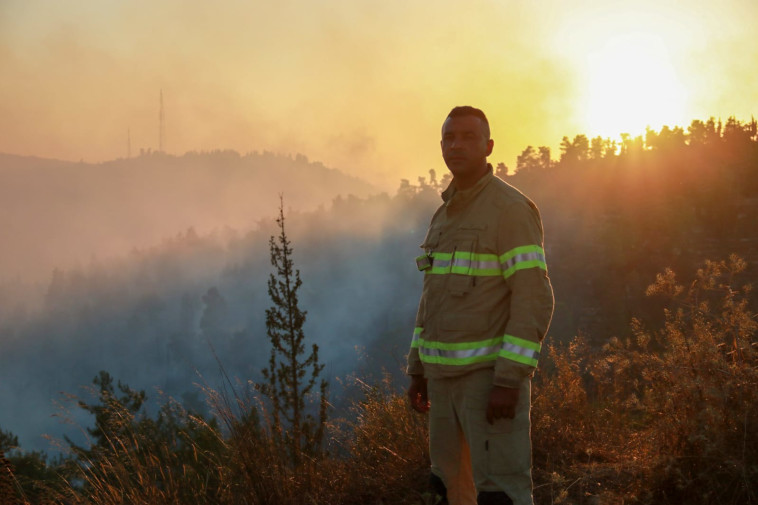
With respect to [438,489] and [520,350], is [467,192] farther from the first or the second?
[438,489]

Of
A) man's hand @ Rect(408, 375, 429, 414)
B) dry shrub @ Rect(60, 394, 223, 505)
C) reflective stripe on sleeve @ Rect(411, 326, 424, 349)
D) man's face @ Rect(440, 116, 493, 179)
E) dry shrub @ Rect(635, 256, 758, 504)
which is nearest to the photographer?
man's face @ Rect(440, 116, 493, 179)

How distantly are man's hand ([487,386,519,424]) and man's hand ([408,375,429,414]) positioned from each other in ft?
2.33

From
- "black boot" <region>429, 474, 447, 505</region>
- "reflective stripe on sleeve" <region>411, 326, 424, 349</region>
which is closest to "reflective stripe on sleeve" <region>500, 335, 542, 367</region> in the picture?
"reflective stripe on sleeve" <region>411, 326, 424, 349</region>

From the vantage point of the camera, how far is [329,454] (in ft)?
17.3

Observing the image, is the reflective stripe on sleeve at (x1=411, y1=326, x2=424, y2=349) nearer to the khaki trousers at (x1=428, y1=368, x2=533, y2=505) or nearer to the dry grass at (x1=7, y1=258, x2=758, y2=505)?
the khaki trousers at (x1=428, y1=368, x2=533, y2=505)

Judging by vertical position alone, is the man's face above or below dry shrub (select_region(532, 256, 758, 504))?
above

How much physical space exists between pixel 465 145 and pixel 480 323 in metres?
0.96

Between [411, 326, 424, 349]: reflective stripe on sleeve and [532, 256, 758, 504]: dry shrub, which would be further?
[532, 256, 758, 504]: dry shrub

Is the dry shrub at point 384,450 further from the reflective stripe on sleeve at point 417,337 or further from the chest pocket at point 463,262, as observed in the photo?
the chest pocket at point 463,262

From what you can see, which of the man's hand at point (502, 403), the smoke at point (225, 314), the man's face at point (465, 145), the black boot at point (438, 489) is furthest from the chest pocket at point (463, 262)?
the smoke at point (225, 314)

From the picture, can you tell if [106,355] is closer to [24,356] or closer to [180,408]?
[24,356]

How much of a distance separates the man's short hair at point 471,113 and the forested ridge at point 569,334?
7.54ft

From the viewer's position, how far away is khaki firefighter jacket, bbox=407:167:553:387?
2.73 meters

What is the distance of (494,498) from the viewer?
2742mm
